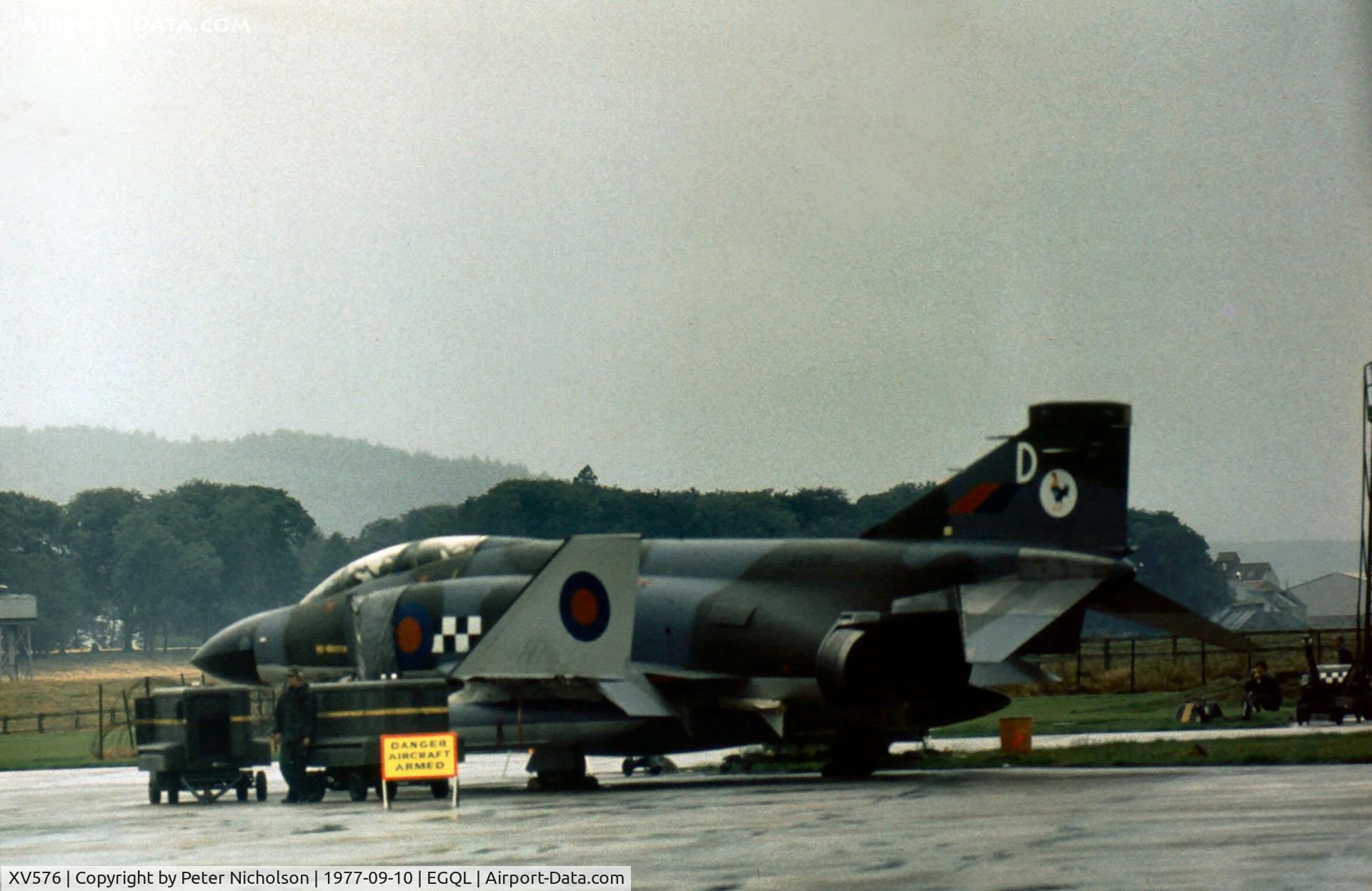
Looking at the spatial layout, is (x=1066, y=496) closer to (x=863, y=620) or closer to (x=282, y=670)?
(x=863, y=620)

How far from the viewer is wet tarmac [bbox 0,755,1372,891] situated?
927 cm

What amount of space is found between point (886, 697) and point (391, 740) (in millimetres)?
5335

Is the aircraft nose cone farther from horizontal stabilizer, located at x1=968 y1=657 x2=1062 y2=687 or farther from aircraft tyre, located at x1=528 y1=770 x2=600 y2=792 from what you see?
horizontal stabilizer, located at x1=968 y1=657 x2=1062 y2=687

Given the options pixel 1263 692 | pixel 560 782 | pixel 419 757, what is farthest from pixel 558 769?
pixel 1263 692

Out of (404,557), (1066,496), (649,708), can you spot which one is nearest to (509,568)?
(404,557)

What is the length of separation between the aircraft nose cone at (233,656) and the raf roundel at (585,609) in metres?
5.40

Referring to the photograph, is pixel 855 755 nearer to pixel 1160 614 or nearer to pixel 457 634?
pixel 1160 614

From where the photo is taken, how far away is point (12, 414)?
1873 cm

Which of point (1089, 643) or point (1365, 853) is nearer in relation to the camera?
point (1365, 853)

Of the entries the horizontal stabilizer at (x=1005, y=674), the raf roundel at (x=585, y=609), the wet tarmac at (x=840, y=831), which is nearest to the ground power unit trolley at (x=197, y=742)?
the wet tarmac at (x=840, y=831)

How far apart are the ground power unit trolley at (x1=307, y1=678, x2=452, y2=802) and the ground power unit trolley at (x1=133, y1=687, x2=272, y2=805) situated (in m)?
1.15

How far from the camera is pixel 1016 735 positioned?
1833cm

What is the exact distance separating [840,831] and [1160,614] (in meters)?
6.10

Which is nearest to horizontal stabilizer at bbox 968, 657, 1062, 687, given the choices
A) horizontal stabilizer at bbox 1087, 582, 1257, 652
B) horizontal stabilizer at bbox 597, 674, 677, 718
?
horizontal stabilizer at bbox 1087, 582, 1257, 652
